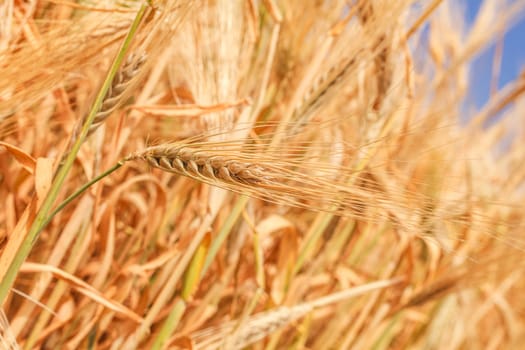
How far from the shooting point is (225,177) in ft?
1.55

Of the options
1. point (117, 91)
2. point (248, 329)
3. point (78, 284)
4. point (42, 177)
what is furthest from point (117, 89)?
point (248, 329)

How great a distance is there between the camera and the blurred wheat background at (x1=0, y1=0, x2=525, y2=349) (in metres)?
0.51

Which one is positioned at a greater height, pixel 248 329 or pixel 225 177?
pixel 225 177

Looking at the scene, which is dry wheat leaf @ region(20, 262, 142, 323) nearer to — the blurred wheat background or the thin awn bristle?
the blurred wheat background

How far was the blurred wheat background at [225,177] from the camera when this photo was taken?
0.51 m

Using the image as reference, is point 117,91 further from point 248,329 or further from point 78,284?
point 248,329

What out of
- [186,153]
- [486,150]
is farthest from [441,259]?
[186,153]

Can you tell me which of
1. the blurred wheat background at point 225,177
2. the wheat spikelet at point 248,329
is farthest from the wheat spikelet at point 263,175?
the wheat spikelet at point 248,329

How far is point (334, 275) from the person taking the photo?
106cm

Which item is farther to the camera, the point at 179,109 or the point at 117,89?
the point at 179,109

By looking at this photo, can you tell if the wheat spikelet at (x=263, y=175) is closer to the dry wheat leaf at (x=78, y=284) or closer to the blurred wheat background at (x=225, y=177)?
the blurred wheat background at (x=225, y=177)

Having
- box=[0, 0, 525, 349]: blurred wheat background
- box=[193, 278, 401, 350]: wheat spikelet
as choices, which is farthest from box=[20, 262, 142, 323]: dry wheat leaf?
box=[193, 278, 401, 350]: wheat spikelet

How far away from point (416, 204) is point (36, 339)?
0.47m

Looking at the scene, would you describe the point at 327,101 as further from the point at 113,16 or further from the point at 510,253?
the point at 510,253
